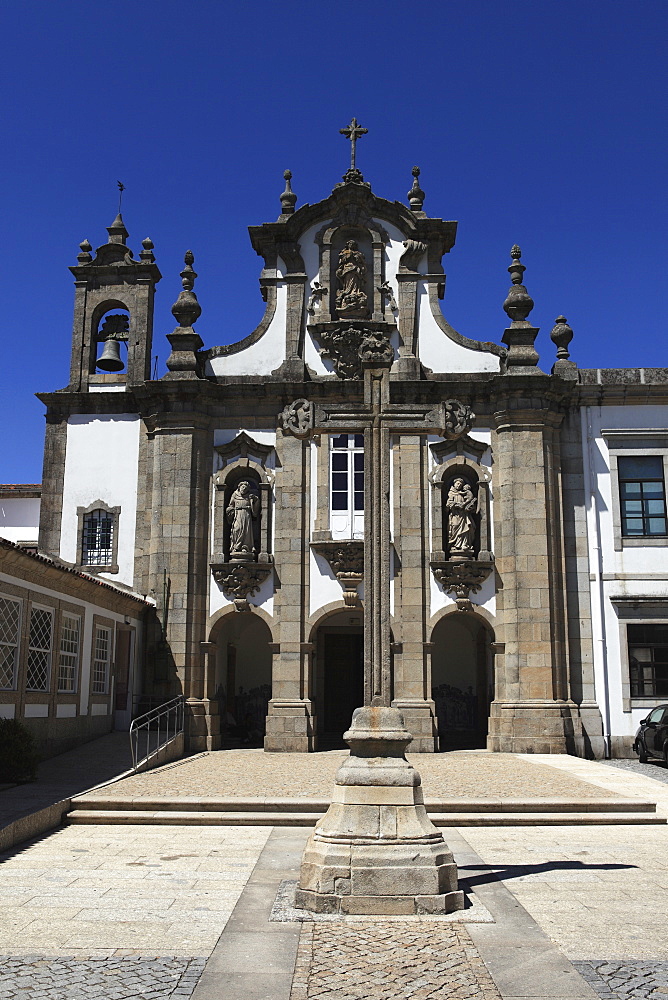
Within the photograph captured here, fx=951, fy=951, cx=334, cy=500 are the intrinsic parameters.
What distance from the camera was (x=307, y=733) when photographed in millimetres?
21109

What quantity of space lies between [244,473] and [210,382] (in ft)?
7.65

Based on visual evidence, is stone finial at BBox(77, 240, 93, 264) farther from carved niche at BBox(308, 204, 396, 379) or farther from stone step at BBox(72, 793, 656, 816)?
stone step at BBox(72, 793, 656, 816)

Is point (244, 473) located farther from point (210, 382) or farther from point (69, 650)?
point (69, 650)

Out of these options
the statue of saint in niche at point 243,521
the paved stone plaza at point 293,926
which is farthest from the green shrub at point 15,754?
the statue of saint in niche at point 243,521

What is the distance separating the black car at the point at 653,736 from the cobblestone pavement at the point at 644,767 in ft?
0.66

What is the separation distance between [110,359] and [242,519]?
5853 mm

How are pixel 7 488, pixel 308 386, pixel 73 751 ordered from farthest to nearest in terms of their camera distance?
pixel 7 488, pixel 308 386, pixel 73 751

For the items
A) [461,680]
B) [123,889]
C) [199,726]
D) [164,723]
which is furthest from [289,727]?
[123,889]

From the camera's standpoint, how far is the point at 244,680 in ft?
85.4

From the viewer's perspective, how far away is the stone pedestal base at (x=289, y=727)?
21016 millimetres

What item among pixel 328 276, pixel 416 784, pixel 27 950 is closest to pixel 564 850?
pixel 416 784

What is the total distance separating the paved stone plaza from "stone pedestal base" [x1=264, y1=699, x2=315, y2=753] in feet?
30.4

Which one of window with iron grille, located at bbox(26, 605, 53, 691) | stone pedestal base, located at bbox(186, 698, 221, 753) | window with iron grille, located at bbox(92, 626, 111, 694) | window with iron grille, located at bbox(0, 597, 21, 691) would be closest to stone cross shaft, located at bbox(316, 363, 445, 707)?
window with iron grille, located at bbox(0, 597, 21, 691)

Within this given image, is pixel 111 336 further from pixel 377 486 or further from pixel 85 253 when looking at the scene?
pixel 377 486
